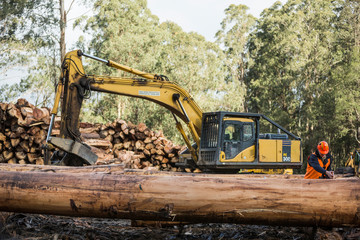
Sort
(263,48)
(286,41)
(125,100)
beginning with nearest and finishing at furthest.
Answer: (125,100) → (286,41) → (263,48)

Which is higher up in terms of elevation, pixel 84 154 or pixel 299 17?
pixel 299 17

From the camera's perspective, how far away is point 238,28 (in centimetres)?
4528

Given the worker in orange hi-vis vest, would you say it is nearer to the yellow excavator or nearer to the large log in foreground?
the large log in foreground

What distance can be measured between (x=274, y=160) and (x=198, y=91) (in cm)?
2131

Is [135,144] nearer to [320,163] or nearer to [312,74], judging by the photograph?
[320,163]

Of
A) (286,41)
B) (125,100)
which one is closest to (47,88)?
(125,100)

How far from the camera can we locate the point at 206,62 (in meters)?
31.9

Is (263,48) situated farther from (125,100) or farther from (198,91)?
(125,100)

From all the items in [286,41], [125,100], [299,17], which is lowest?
[125,100]

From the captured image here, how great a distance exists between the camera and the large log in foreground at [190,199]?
385 centimetres

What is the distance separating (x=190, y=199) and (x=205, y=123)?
6.43 m

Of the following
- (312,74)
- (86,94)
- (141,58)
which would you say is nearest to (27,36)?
(141,58)

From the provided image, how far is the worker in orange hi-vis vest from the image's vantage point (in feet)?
21.1

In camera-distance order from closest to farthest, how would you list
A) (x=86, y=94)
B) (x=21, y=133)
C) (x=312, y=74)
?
1. (x=86, y=94)
2. (x=21, y=133)
3. (x=312, y=74)
